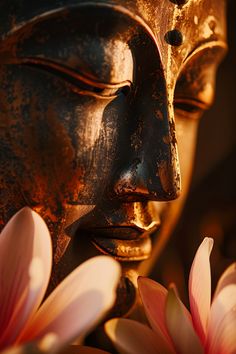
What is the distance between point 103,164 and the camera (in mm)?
675

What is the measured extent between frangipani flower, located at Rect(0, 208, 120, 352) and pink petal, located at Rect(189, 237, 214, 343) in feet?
0.40

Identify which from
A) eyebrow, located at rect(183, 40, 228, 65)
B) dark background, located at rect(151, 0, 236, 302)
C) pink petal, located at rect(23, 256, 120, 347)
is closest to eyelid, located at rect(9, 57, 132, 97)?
eyebrow, located at rect(183, 40, 228, 65)

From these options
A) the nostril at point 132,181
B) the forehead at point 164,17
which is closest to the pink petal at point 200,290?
the nostril at point 132,181

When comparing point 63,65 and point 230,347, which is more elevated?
point 63,65

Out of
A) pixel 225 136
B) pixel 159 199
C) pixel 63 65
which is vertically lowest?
pixel 225 136

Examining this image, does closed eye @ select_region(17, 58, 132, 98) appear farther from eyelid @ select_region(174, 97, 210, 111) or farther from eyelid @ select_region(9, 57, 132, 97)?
eyelid @ select_region(174, 97, 210, 111)

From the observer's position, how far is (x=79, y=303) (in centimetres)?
48

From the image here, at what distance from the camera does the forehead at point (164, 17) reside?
0.61 m

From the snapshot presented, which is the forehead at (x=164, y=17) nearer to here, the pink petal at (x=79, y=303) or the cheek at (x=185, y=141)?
the cheek at (x=185, y=141)

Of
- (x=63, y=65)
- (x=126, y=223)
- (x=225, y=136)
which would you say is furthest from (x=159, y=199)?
(x=225, y=136)

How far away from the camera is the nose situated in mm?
670

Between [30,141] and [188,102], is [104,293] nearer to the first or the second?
[30,141]

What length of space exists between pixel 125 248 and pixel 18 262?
215 mm

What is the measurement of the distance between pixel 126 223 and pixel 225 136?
1.98 ft
